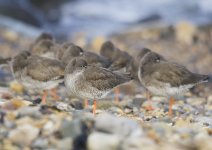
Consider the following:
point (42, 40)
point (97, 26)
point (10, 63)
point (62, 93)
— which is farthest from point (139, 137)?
point (97, 26)

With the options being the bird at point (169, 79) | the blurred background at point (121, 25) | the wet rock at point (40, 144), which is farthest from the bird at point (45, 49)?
the wet rock at point (40, 144)

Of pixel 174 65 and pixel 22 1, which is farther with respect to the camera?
pixel 22 1

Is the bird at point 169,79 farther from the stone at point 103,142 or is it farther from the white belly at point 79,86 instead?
the stone at point 103,142

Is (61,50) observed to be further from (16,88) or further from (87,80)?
(87,80)

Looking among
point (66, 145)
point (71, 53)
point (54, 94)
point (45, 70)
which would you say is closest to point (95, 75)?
point (45, 70)

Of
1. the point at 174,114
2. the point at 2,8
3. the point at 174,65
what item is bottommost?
the point at 174,114

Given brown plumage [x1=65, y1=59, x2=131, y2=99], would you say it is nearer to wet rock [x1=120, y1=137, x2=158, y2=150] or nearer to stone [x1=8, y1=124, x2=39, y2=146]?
stone [x1=8, y1=124, x2=39, y2=146]

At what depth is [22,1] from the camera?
32719 mm

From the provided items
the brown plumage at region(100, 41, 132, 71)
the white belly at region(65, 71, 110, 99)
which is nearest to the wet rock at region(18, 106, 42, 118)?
the white belly at region(65, 71, 110, 99)

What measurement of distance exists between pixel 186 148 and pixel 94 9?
27018 millimetres

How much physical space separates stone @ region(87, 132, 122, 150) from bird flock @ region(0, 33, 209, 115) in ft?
12.1

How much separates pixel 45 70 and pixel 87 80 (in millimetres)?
1589

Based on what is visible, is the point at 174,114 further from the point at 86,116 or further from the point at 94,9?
the point at 94,9

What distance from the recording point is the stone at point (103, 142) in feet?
25.8
